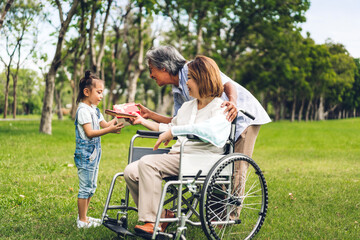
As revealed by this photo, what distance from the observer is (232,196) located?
353cm

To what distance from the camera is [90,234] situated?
3730 millimetres

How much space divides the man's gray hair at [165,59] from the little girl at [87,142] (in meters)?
0.53

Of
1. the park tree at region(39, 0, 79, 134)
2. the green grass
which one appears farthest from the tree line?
the green grass

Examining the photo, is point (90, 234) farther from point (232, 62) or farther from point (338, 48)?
point (338, 48)

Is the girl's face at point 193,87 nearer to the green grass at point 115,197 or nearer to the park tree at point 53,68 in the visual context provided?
the green grass at point 115,197

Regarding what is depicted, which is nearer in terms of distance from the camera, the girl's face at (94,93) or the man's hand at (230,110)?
the man's hand at (230,110)

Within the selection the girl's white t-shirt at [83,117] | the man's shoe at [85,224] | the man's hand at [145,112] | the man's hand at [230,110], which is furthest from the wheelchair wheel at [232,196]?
the girl's white t-shirt at [83,117]

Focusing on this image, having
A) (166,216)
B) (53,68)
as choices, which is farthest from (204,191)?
(53,68)

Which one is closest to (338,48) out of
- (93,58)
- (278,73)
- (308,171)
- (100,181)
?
(278,73)

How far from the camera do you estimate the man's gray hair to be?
12.5 ft

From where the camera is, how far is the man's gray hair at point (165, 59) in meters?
3.82

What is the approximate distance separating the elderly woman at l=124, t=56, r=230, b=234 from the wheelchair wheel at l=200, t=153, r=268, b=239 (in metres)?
0.19

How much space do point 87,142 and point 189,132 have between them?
1.14 metres

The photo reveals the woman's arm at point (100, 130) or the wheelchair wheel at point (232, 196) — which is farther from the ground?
the woman's arm at point (100, 130)
